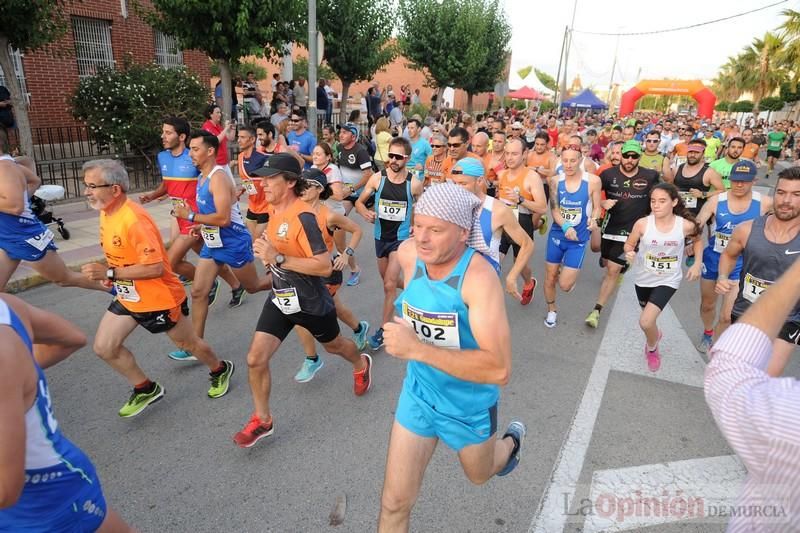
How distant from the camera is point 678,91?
31.0m

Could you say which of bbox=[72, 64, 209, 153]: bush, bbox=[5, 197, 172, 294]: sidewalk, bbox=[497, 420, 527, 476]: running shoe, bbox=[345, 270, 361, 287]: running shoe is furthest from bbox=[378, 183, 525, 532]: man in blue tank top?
bbox=[72, 64, 209, 153]: bush

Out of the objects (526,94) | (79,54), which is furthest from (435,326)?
(526,94)

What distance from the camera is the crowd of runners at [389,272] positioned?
1.99m

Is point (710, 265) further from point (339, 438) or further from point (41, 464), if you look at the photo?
point (41, 464)

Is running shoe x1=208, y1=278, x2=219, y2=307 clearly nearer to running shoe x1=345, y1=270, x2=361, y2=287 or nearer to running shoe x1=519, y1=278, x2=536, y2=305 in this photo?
running shoe x1=345, y1=270, x2=361, y2=287

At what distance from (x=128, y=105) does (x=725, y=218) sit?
35.6ft

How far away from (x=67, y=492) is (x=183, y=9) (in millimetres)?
10575

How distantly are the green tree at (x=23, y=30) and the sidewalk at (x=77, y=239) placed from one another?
1.46 metres

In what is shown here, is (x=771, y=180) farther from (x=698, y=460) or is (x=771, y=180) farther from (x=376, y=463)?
(x=376, y=463)

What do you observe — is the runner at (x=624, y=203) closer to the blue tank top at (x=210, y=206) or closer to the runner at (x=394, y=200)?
the runner at (x=394, y=200)

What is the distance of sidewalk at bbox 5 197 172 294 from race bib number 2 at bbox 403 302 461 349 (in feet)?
15.6

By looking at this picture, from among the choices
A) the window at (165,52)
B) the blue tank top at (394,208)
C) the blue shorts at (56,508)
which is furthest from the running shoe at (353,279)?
the window at (165,52)

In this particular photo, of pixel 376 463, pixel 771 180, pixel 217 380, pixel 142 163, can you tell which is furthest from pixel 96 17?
pixel 771 180

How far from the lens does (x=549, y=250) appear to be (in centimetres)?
593
